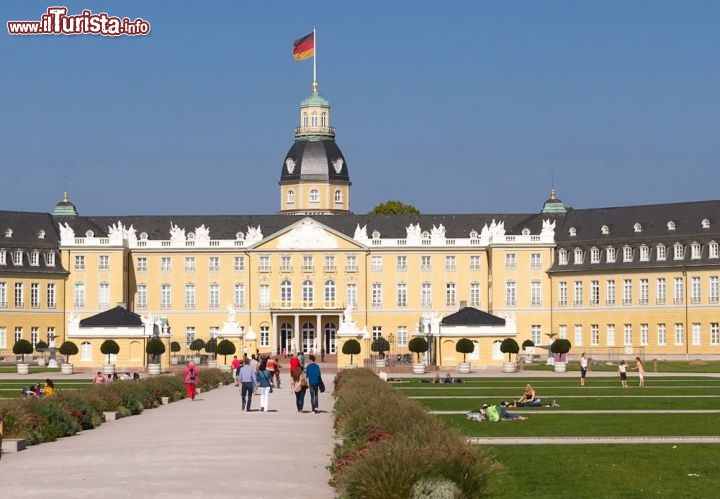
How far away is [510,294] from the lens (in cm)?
11544

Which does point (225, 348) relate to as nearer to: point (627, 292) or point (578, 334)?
point (578, 334)

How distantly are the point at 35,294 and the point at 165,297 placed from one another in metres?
9.49

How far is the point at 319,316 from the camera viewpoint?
11725 centimetres

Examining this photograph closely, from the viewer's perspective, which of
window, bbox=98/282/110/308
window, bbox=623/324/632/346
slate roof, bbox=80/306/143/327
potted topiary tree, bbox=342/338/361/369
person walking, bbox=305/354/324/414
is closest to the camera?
person walking, bbox=305/354/324/414

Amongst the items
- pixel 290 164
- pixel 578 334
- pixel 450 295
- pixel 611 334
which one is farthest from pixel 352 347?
pixel 290 164

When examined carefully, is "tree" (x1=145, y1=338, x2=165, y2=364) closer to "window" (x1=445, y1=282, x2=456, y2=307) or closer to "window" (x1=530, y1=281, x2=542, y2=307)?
"window" (x1=445, y1=282, x2=456, y2=307)

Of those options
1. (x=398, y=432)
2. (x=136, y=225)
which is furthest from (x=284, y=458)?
(x=136, y=225)

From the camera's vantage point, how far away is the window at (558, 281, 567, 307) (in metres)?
115

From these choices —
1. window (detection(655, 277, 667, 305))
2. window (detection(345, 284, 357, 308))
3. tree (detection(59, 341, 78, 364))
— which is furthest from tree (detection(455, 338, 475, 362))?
window (detection(345, 284, 357, 308))

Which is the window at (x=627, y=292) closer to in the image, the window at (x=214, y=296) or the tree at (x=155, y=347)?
the window at (x=214, y=296)

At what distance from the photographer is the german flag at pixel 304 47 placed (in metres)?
123

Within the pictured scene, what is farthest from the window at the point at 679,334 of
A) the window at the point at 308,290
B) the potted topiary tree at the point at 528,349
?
the window at the point at 308,290

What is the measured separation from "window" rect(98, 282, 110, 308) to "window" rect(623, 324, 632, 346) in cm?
3666

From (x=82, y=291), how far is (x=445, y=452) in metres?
98.2
